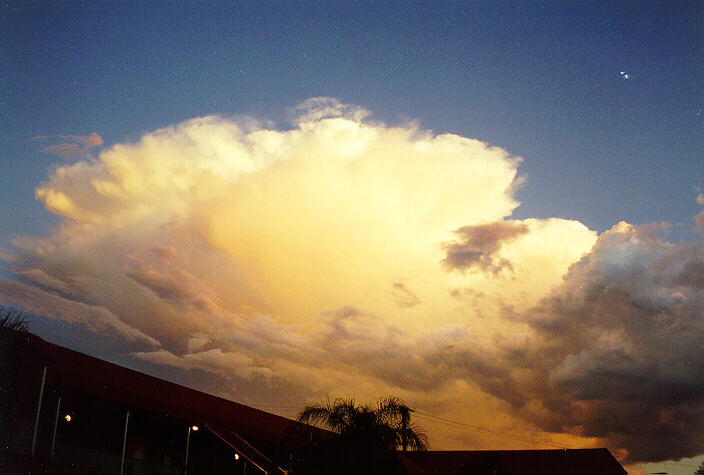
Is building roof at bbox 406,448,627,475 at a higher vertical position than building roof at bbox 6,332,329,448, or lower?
lower

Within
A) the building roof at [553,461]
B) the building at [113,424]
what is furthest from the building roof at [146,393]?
the building roof at [553,461]

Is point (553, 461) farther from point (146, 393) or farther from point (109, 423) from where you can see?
point (109, 423)

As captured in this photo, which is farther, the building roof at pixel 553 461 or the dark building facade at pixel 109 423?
the building roof at pixel 553 461

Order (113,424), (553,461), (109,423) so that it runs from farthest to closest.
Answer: (553,461), (113,424), (109,423)

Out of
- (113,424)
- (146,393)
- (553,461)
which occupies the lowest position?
(553,461)

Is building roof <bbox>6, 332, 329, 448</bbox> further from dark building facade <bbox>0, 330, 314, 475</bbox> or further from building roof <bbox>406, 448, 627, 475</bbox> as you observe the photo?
building roof <bbox>406, 448, 627, 475</bbox>

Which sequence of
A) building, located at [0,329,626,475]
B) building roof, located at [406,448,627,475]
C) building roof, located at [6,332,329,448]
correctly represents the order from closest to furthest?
building, located at [0,329,626,475]
building roof, located at [6,332,329,448]
building roof, located at [406,448,627,475]

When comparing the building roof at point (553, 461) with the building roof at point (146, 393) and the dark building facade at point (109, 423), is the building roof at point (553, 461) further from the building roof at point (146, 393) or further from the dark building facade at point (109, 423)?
the dark building facade at point (109, 423)

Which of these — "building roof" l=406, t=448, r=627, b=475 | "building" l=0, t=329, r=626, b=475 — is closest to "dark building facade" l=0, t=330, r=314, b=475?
"building" l=0, t=329, r=626, b=475

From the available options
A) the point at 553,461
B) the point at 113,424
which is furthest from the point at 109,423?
the point at 553,461

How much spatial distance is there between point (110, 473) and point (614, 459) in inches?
1633

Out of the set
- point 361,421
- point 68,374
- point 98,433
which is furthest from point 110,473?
point 361,421

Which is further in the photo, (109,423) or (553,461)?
(553,461)

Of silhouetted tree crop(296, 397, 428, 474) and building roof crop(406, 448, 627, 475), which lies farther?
building roof crop(406, 448, 627, 475)
